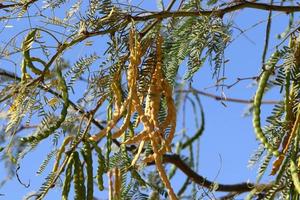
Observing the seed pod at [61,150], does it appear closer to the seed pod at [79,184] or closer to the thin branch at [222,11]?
the seed pod at [79,184]

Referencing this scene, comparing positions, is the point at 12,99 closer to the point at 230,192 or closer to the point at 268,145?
the point at 268,145

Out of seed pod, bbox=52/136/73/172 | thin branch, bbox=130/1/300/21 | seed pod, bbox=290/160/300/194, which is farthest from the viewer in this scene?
thin branch, bbox=130/1/300/21

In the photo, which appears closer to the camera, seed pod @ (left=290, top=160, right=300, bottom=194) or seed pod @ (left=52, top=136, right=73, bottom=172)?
seed pod @ (left=290, top=160, right=300, bottom=194)

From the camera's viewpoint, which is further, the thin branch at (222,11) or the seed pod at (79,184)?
the thin branch at (222,11)

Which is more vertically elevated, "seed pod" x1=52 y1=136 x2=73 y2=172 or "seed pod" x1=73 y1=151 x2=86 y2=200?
"seed pod" x1=52 y1=136 x2=73 y2=172

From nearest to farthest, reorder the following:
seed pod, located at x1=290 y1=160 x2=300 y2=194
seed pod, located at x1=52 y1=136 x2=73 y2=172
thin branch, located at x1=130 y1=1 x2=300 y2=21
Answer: seed pod, located at x1=290 y1=160 x2=300 y2=194 < seed pod, located at x1=52 y1=136 x2=73 y2=172 < thin branch, located at x1=130 y1=1 x2=300 y2=21

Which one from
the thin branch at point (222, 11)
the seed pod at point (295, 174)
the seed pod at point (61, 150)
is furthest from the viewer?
the thin branch at point (222, 11)

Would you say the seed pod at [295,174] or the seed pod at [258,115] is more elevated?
the seed pod at [258,115]

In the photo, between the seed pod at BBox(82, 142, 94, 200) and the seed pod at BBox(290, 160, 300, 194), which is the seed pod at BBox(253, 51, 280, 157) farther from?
the seed pod at BBox(82, 142, 94, 200)

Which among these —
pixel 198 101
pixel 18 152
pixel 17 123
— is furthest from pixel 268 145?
pixel 198 101

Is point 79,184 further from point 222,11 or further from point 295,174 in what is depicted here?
point 222,11

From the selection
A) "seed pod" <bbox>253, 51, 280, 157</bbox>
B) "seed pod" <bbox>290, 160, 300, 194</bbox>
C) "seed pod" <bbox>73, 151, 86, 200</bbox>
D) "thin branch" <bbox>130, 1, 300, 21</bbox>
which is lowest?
"seed pod" <bbox>290, 160, 300, 194</bbox>

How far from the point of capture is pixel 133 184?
200 cm

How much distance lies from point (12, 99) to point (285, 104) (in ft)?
1.89
